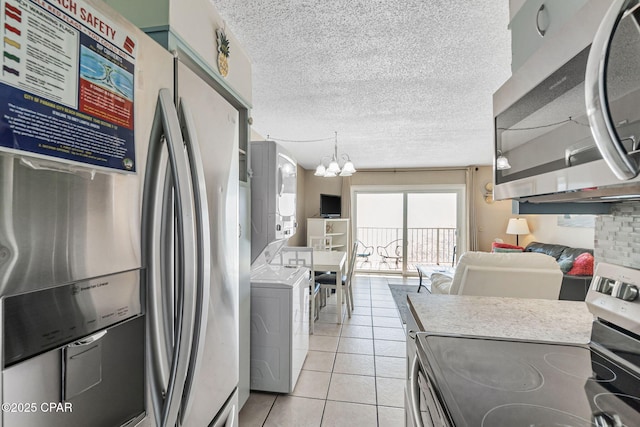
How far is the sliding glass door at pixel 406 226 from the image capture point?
6648mm

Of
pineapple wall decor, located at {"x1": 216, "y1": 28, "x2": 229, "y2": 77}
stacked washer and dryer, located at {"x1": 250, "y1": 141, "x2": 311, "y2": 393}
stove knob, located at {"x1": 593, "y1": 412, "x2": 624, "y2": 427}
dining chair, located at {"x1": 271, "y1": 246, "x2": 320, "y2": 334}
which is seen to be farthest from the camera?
dining chair, located at {"x1": 271, "y1": 246, "x2": 320, "y2": 334}

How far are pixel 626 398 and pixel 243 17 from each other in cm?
210

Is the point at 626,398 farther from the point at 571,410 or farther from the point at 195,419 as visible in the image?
the point at 195,419

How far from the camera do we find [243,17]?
1600mm

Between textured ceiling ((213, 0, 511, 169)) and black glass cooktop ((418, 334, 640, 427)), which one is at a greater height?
textured ceiling ((213, 0, 511, 169))

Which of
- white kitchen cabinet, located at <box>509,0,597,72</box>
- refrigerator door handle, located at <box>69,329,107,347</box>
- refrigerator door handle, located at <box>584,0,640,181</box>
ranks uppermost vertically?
white kitchen cabinet, located at <box>509,0,597,72</box>

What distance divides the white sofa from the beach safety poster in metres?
2.36

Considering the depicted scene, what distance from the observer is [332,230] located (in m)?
6.41

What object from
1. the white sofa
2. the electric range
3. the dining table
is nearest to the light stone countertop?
the electric range

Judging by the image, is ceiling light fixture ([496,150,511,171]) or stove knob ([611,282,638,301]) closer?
stove knob ([611,282,638,301])

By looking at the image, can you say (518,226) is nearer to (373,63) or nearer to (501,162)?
(373,63)

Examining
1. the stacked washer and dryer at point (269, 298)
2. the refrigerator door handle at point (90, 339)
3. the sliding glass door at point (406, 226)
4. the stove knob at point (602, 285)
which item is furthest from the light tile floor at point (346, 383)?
the sliding glass door at point (406, 226)

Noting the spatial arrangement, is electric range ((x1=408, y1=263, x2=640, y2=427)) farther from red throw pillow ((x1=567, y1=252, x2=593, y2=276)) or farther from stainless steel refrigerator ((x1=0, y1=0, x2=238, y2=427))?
red throw pillow ((x1=567, y1=252, x2=593, y2=276))

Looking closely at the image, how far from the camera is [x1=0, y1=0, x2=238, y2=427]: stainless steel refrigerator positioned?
1.49 feet
